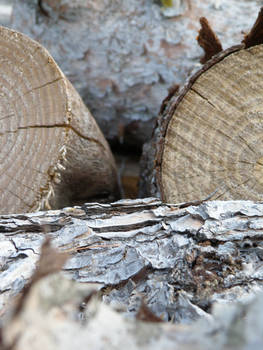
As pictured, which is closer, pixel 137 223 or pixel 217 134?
pixel 137 223

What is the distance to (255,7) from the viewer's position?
6.30 ft

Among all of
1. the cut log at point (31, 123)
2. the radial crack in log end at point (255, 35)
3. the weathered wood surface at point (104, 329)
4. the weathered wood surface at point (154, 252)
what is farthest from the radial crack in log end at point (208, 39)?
the weathered wood surface at point (104, 329)

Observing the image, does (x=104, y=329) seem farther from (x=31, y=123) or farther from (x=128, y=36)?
(x=128, y=36)

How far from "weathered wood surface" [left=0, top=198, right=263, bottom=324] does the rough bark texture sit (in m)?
1.06

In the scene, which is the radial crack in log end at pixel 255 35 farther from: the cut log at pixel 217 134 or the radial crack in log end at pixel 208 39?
the radial crack in log end at pixel 208 39

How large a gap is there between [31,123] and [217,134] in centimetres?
63

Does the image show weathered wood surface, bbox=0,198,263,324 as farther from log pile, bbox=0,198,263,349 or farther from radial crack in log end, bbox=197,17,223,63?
radial crack in log end, bbox=197,17,223,63

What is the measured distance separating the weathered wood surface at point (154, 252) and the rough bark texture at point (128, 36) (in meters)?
1.06

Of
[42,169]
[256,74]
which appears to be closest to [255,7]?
[256,74]

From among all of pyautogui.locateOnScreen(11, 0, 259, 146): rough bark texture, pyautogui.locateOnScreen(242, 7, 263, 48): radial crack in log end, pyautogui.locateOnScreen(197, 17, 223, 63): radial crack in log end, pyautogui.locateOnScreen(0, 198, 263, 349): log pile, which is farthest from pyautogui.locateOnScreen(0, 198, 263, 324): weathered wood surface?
pyautogui.locateOnScreen(11, 0, 259, 146): rough bark texture

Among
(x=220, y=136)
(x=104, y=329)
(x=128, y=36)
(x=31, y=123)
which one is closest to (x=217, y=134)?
(x=220, y=136)

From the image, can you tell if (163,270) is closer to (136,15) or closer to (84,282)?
(84,282)

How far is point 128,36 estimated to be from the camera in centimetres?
193

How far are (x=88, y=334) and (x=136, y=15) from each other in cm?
174
